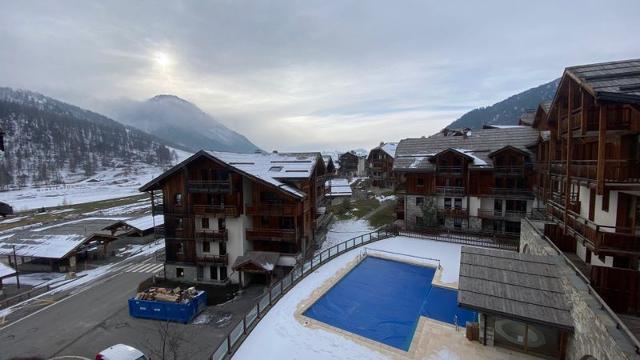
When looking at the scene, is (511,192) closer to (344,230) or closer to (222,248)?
(344,230)

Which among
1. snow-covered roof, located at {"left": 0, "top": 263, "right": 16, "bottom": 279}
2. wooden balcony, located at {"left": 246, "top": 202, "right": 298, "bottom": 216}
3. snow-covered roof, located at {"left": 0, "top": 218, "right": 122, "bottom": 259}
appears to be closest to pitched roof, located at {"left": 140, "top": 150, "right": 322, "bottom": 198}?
wooden balcony, located at {"left": 246, "top": 202, "right": 298, "bottom": 216}

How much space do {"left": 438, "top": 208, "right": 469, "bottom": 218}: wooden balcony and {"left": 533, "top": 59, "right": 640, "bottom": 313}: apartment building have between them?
613 inches

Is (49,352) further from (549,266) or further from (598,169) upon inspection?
(598,169)

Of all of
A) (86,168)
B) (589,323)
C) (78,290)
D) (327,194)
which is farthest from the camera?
(86,168)

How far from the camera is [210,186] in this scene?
27.2 meters

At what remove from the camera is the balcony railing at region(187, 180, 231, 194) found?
26.8 metres

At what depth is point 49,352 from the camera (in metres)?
18.7

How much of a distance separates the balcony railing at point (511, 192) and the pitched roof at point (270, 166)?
18.6 meters

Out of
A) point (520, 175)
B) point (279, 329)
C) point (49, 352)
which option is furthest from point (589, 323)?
point (49, 352)

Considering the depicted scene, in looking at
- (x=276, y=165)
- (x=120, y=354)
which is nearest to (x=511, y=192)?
(x=276, y=165)

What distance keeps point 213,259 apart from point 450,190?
81.3ft

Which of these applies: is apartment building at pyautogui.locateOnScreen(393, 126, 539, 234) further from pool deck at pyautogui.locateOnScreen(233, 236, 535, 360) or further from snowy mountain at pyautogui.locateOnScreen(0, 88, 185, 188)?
snowy mountain at pyautogui.locateOnScreen(0, 88, 185, 188)

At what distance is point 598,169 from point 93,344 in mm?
28001

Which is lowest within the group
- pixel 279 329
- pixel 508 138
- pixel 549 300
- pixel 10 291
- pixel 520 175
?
pixel 10 291
